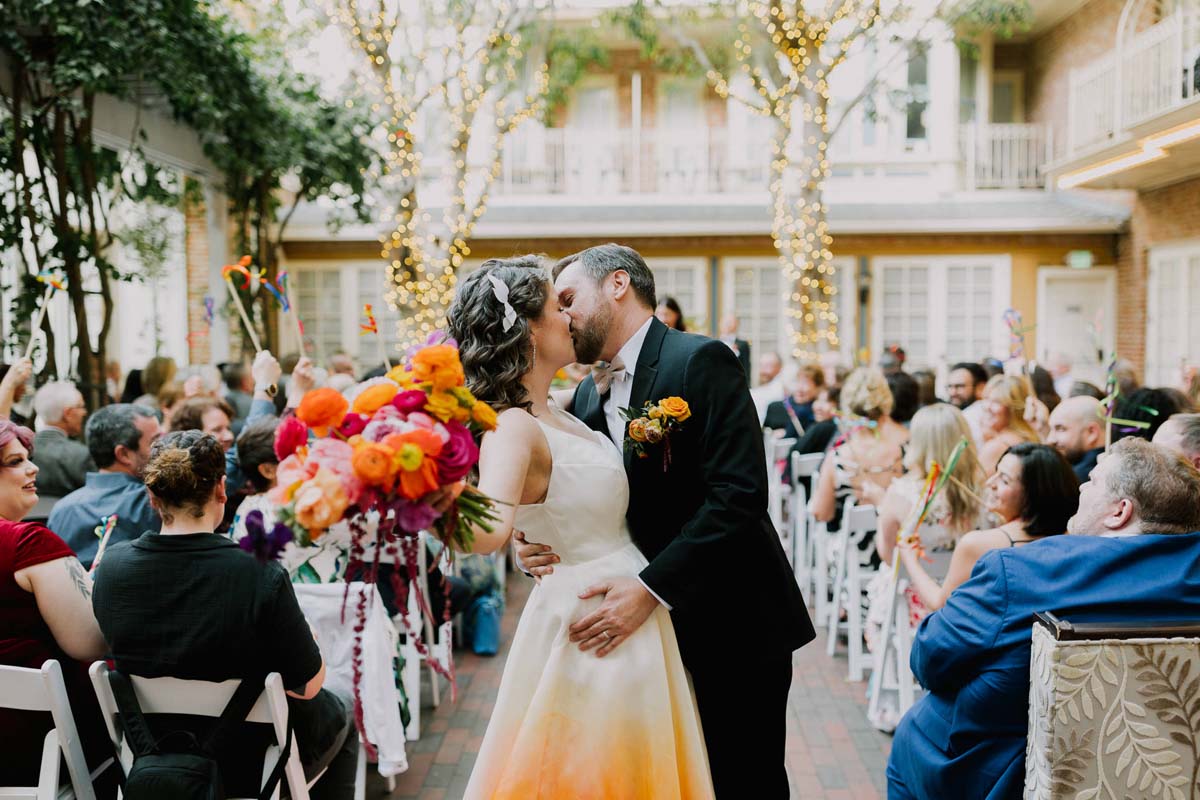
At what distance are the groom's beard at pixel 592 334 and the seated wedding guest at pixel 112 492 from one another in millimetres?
1966

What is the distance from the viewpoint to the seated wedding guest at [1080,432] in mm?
4332

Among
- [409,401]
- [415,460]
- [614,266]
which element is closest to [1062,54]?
[614,266]

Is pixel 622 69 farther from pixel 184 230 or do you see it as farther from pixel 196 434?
pixel 196 434

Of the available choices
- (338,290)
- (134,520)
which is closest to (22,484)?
(134,520)

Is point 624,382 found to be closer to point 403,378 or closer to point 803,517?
point 403,378

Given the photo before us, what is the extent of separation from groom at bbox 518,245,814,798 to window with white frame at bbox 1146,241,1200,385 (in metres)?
11.2

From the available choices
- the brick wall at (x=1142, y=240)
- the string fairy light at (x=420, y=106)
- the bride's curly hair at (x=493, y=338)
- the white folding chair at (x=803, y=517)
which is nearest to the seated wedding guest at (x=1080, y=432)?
the white folding chair at (x=803, y=517)

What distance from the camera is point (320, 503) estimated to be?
1393mm

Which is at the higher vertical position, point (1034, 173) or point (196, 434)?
point (1034, 173)

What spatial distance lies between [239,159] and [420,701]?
555 centimetres

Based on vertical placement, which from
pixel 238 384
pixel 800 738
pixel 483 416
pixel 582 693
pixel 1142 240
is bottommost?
pixel 800 738

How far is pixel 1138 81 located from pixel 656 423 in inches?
418

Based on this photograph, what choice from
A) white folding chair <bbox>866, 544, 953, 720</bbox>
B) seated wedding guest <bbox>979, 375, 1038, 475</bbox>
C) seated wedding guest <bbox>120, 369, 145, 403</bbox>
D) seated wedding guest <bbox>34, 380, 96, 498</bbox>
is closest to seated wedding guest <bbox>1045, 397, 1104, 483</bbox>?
seated wedding guest <bbox>979, 375, 1038, 475</bbox>

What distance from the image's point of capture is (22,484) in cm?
290
